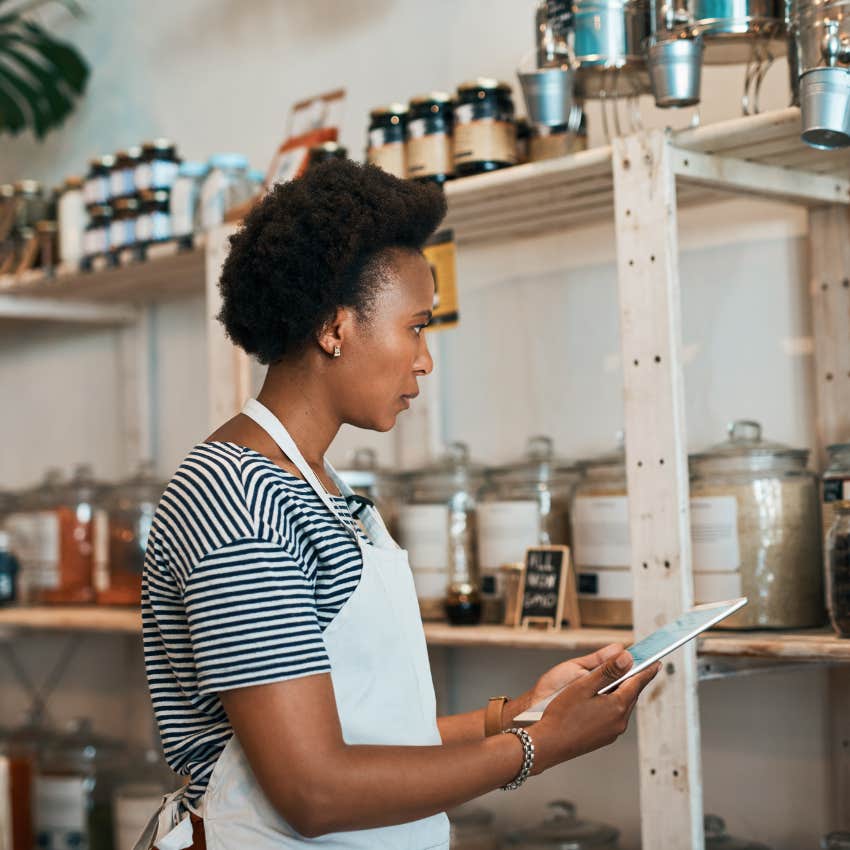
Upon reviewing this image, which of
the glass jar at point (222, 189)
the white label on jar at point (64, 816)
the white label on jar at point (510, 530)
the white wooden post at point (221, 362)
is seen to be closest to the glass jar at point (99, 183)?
the glass jar at point (222, 189)

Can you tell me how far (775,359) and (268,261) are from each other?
1.06 m

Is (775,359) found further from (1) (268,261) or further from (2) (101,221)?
(2) (101,221)

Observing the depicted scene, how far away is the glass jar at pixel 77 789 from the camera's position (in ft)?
8.14

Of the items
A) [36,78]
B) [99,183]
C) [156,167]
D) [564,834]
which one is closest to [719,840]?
[564,834]

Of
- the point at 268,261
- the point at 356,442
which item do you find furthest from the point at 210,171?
the point at 268,261

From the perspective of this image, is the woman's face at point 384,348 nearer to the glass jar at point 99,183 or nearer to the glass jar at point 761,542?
the glass jar at point 761,542

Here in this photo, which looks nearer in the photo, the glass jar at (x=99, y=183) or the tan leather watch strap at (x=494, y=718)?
the tan leather watch strap at (x=494, y=718)

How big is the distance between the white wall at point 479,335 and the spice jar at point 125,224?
15.6 inches

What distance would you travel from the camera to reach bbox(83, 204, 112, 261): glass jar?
244cm

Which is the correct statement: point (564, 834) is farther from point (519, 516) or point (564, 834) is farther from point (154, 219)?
point (154, 219)

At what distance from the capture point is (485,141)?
184 centimetres

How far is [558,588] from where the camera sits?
6.05 ft

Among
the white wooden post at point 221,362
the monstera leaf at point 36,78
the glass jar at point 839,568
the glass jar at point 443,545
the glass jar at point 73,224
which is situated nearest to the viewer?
the glass jar at point 839,568

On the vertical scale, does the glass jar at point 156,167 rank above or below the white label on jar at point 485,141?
above
